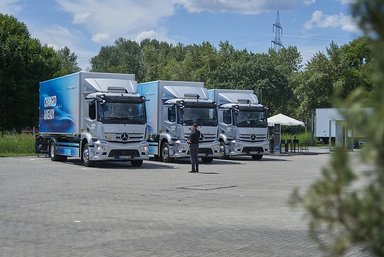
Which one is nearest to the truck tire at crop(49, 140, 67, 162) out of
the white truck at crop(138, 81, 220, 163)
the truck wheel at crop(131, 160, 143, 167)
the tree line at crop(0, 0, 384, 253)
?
the white truck at crop(138, 81, 220, 163)

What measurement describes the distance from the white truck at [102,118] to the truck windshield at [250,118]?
695 centimetres

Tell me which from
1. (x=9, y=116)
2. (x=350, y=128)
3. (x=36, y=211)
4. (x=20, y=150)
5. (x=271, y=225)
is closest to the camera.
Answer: (x=350, y=128)

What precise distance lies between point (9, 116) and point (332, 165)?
47.7m

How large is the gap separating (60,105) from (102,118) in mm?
3954

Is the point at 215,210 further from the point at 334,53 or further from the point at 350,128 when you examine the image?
the point at 334,53

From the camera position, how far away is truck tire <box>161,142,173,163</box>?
26.6 m

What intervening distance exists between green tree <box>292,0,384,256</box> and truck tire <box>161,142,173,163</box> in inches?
978

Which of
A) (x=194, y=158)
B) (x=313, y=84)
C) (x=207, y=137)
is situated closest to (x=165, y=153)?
(x=207, y=137)

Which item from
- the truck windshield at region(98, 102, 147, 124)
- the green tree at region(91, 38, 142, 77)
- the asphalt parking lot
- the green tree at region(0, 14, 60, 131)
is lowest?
the asphalt parking lot

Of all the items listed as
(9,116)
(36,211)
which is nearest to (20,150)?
(9,116)

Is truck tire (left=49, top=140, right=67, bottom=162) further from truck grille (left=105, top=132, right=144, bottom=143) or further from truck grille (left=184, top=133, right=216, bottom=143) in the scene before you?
truck grille (left=184, top=133, right=216, bottom=143)

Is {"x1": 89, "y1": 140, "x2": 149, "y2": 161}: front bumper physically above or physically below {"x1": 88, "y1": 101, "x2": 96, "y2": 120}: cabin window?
below

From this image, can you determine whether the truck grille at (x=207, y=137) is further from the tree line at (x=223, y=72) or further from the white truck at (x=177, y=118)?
the tree line at (x=223, y=72)

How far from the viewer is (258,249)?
24.7ft
